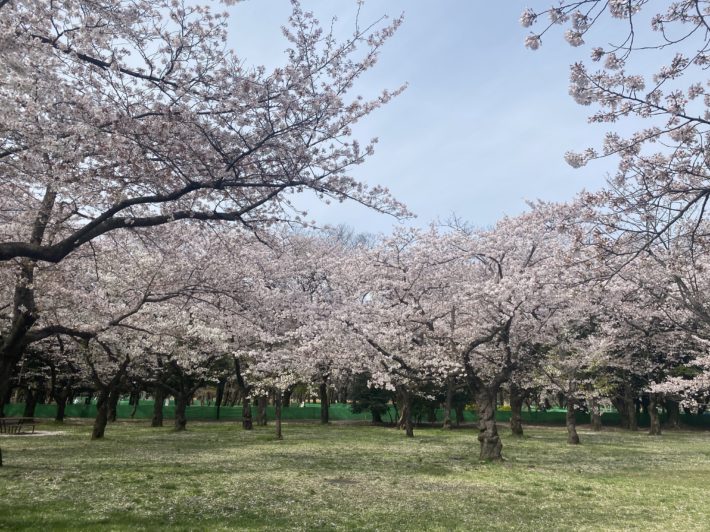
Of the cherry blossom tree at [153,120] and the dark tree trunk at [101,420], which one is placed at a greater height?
the cherry blossom tree at [153,120]

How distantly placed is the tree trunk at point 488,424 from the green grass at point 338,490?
26.2 inches

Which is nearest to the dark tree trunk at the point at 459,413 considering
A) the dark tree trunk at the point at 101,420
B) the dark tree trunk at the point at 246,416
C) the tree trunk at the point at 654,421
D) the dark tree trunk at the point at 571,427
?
the tree trunk at the point at 654,421

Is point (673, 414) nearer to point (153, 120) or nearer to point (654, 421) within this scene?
point (654, 421)

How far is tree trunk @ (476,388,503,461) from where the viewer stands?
1669 centimetres

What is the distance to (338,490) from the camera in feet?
37.9

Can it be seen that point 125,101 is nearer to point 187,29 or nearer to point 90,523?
point 187,29

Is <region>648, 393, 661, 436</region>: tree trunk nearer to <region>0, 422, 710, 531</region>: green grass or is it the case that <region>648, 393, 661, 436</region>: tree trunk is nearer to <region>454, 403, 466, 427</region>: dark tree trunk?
<region>454, 403, 466, 427</region>: dark tree trunk

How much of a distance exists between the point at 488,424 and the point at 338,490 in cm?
710

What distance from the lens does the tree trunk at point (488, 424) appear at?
16688 mm

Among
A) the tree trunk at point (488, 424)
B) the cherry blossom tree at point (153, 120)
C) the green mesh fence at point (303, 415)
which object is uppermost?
the cherry blossom tree at point (153, 120)

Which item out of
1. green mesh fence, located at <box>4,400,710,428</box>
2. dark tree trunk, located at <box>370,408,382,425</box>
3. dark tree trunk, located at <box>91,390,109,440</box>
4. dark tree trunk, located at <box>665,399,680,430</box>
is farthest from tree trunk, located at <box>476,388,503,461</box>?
dark tree trunk, located at <box>665,399,680,430</box>

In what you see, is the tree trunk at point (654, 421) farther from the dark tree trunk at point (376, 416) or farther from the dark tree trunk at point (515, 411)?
the dark tree trunk at point (376, 416)

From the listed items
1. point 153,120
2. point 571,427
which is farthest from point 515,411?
point 153,120

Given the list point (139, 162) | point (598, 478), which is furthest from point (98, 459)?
point (598, 478)
